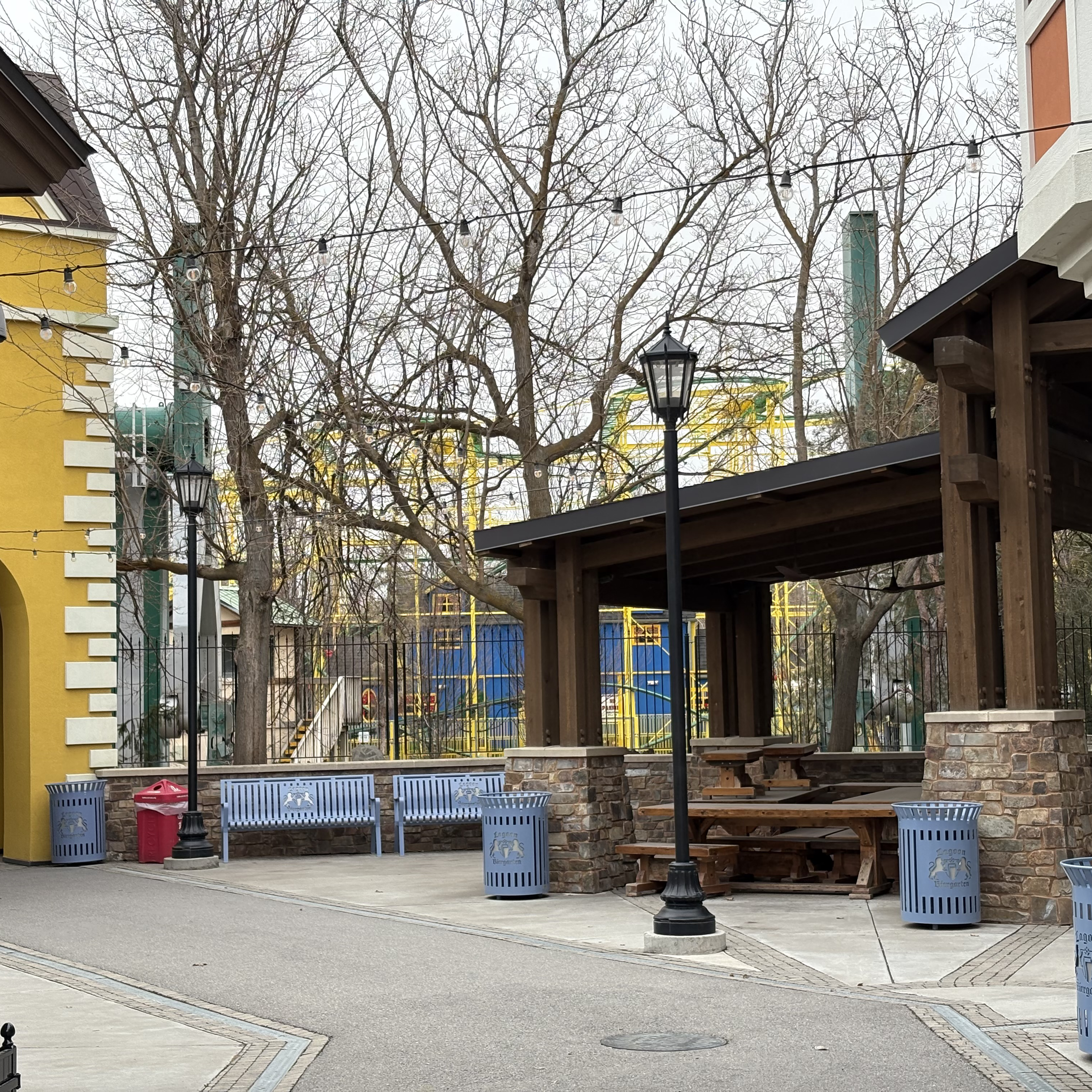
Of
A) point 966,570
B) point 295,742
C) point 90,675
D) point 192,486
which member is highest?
point 192,486

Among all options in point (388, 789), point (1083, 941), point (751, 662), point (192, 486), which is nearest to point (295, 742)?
point (388, 789)

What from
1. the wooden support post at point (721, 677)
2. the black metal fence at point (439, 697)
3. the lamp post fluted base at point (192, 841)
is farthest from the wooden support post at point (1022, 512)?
the lamp post fluted base at point (192, 841)

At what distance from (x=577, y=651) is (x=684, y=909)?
171 inches

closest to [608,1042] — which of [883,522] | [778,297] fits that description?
[883,522]

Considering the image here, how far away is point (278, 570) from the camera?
70.3 feet

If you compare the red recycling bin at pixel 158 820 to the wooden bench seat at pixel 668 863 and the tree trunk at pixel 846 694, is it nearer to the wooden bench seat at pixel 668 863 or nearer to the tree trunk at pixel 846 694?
the wooden bench seat at pixel 668 863

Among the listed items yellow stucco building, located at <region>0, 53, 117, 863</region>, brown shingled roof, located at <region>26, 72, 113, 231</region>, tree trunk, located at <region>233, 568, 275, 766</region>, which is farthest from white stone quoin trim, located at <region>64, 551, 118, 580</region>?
brown shingled roof, located at <region>26, 72, 113, 231</region>

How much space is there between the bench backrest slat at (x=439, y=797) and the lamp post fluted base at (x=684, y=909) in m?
7.84

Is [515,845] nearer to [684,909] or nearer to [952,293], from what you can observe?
[684,909]

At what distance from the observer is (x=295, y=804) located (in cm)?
1875

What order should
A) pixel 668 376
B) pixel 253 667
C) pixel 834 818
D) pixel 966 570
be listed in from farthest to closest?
1. pixel 253 667
2. pixel 834 818
3. pixel 966 570
4. pixel 668 376

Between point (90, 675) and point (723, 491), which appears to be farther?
point (90, 675)

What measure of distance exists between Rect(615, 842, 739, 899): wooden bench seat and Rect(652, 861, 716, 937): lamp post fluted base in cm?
256

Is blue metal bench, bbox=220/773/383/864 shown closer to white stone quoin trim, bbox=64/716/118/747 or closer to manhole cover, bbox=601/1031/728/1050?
white stone quoin trim, bbox=64/716/118/747
